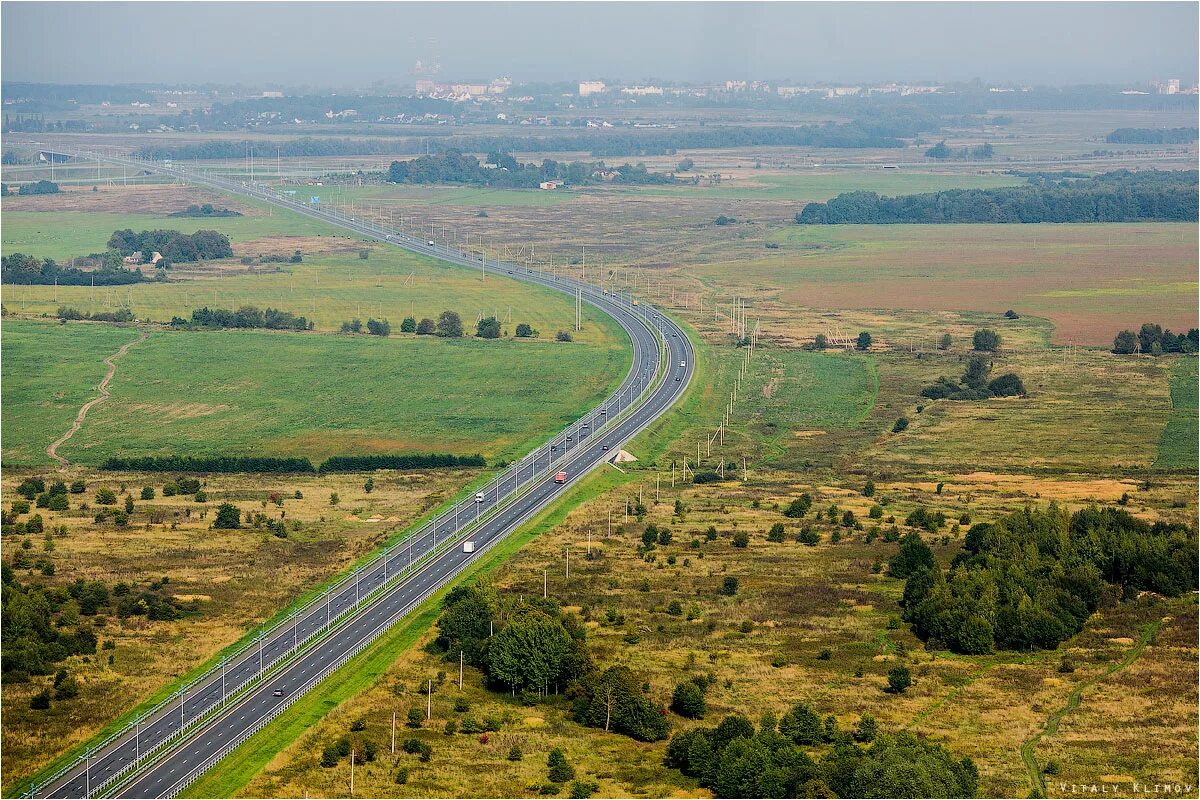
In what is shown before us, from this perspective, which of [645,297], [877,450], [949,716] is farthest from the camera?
[645,297]

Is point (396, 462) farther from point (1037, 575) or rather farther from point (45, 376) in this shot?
point (1037, 575)

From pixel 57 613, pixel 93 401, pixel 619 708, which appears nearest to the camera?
pixel 619 708

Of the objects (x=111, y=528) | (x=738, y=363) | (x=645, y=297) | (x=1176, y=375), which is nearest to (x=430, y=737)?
(x=111, y=528)

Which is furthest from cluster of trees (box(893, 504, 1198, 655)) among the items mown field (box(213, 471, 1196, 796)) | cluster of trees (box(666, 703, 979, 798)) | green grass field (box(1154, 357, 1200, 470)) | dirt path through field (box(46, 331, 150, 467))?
dirt path through field (box(46, 331, 150, 467))

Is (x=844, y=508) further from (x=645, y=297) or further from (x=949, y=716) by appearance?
(x=645, y=297)

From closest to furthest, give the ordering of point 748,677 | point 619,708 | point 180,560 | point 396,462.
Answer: point 619,708 < point 748,677 < point 180,560 < point 396,462

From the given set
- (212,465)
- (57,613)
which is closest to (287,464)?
(212,465)
